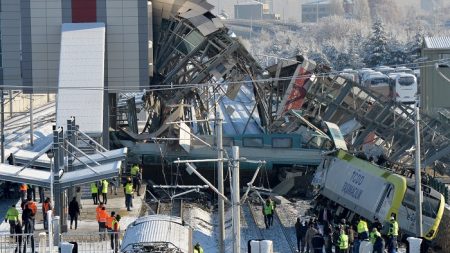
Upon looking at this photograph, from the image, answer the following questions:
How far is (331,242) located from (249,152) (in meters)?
16.3

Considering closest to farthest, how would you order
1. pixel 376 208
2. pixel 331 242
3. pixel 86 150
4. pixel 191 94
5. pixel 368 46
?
pixel 331 242, pixel 376 208, pixel 86 150, pixel 191 94, pixel 368 46

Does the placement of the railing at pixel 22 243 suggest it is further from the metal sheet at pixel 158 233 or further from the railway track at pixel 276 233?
the railway track at pixel 276 233

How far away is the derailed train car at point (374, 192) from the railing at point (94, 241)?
26.6 feet

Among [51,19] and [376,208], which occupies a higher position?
[51,19]

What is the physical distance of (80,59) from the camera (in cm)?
5138

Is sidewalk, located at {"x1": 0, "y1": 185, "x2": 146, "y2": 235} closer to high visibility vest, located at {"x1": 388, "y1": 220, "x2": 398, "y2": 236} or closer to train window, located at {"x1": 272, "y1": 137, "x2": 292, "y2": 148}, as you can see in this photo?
train window, located at {"x1": 272, "y1": 137, "x2": 292, "y2": 148}

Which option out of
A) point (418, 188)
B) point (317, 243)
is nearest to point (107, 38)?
point (418, 188)

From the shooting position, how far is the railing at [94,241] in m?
35.2

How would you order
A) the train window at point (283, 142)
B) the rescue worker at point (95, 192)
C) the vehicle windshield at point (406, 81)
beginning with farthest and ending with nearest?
the vehicle windshield at point (406, 81) → the train window at point (283, 142) → the rescue worker at point (95, 192)

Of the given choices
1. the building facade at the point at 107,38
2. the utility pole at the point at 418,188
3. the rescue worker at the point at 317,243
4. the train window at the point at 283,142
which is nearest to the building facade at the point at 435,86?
the train window at the point at 283,142

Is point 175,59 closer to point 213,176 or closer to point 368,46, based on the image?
point 213,176

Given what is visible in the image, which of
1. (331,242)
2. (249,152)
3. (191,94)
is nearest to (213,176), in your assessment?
(249,152)

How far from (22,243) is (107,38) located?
61.4 ft

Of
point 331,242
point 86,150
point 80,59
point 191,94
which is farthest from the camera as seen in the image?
point 191,94
